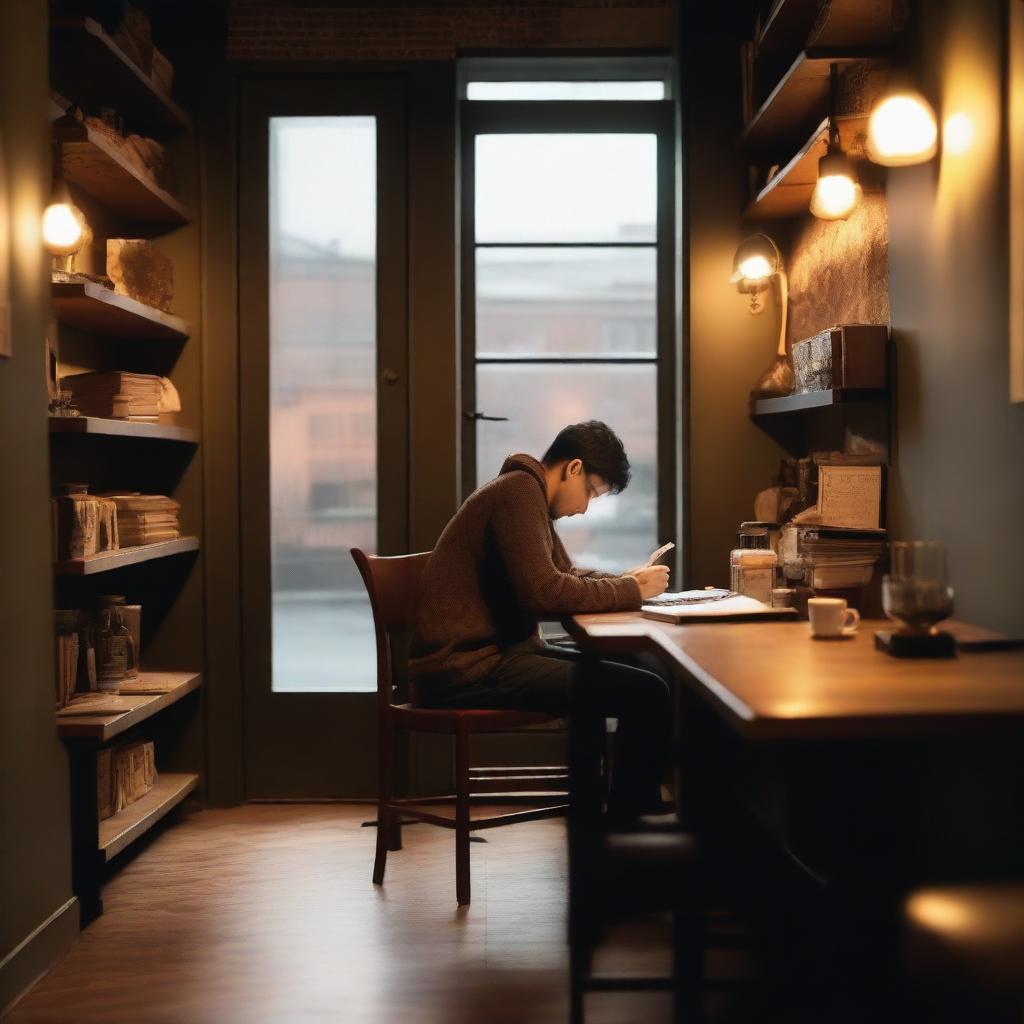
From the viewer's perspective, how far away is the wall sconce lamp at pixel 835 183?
280 cm

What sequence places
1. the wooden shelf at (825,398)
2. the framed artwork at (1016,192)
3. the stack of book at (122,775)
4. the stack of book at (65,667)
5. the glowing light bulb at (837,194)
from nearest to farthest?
1. the framed artwork at (1016,192)
2. the glowing light bulb at (837,194)
3. the wooden shelf at (825,398)
4. the stack of book at (65,667)
5. the stack of book at (122,775)

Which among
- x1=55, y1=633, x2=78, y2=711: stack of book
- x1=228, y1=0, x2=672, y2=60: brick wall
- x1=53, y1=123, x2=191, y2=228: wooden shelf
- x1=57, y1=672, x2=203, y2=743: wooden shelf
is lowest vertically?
x1=57, y1=672, x2=203, y2=743: wooden shelf

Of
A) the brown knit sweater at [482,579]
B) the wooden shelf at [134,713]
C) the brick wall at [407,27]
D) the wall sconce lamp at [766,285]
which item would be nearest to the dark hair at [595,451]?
the brown knit sweater at [482,579]

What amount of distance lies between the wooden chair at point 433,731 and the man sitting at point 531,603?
0.21ft

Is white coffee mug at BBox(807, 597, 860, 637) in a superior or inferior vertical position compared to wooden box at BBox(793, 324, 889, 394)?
inferior

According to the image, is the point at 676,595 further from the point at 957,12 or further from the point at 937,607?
the point at 957,12

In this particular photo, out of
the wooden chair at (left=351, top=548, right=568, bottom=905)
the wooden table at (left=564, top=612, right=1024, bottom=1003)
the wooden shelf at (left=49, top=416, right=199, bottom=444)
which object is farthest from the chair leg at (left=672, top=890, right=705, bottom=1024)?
the wooden shelf at (left=49, top=416, right=199, bottom=444)

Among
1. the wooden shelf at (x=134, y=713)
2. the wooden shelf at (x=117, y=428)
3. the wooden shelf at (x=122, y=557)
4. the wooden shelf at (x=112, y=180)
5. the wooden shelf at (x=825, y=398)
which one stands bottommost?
the wooden shelf at (x=134, y=713)

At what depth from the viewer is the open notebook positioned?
2.63m

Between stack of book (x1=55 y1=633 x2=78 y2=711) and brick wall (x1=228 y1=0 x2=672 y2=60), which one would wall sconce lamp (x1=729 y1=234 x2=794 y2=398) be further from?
stack of book (x1=55 y1=633 x2=78 y2=711)

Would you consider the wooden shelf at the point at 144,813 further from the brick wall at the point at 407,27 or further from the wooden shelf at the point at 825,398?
the brick wall at the point at 407,27

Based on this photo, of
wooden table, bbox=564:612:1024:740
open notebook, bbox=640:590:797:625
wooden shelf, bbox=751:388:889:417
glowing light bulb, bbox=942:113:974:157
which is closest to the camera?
wooden table, bbox=564:612:1024:740

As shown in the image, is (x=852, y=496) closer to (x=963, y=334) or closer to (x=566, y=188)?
(x=963, y=334)

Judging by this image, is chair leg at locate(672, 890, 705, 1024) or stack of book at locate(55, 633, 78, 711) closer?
chair leg at locate(672, 890, 705, 1024)
